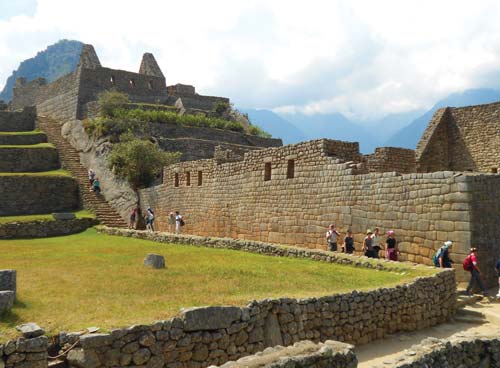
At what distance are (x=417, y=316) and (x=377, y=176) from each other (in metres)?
6.61

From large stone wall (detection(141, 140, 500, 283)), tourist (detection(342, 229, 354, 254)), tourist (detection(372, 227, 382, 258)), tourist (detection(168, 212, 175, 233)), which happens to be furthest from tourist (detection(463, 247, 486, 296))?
tourist (detection(168, 212, 175, 233))

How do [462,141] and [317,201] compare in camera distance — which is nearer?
[317,201]

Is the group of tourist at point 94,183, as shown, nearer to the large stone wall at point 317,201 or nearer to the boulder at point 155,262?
the large stone wall at point 317,201

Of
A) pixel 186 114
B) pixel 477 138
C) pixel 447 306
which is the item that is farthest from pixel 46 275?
pixel 186 114

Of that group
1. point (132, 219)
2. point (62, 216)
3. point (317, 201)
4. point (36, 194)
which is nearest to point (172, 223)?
point (132, 219)

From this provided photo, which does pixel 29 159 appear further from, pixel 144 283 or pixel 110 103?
pixel 144 283

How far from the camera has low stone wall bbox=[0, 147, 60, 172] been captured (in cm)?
3509

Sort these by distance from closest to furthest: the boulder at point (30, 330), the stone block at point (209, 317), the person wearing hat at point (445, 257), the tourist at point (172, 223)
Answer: the boulder at point (30, 330)
the stone block at point (209, 317)
the person wearing hat at point (445, 257)
the tourist at point (172, 223)

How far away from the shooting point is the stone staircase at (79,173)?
30.7 m

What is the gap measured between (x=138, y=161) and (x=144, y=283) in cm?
2305

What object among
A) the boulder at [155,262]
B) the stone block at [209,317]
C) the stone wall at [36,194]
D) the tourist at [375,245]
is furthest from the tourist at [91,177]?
the stone block at [209,317]

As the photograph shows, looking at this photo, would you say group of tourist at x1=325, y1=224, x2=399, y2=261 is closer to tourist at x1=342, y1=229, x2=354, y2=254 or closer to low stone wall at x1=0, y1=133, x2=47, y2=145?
tourist at x1=342, y1=229, x2=354, y2=254

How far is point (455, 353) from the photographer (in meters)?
8.28

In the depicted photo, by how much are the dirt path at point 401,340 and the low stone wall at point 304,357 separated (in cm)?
234
